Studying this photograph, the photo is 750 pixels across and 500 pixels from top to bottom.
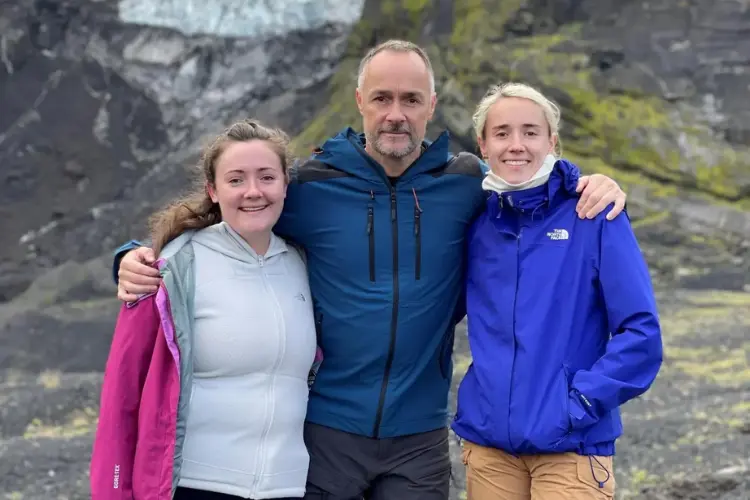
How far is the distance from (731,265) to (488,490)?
1275cm

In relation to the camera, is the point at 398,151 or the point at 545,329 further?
the point at 398,151

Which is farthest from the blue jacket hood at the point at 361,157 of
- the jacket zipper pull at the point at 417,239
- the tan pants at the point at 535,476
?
the tan pants at the point at 535,476

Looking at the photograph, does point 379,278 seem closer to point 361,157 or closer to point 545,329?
point 361,157

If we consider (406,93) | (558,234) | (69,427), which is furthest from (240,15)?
(558,234)

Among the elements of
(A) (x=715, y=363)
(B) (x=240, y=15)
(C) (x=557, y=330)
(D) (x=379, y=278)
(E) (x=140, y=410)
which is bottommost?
(A) (x=715, y=363)

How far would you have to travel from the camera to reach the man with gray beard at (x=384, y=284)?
11.9 ft

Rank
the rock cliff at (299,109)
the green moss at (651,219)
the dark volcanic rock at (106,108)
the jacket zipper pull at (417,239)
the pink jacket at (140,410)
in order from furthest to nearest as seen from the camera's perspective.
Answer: the dark volcanic rock at (106,108)
the green moss at (651,219)
the rock cliff at (299,109)
the jacket zipper pull at (417,239)
the pink jacket at (140,410)

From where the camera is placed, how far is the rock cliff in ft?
47.3

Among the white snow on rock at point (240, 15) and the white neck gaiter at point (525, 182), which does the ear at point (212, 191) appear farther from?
the white snow on rock at point (240, 15)

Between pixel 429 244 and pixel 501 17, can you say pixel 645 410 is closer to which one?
pixel 429 244

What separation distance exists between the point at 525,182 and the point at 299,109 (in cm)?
1731

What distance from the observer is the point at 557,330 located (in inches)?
131

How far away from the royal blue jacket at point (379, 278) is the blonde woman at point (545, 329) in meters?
0.23

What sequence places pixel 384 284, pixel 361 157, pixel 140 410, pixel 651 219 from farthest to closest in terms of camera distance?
pixel 651 219, pixel 361 157, pixel 384 284, pixel 140 410
